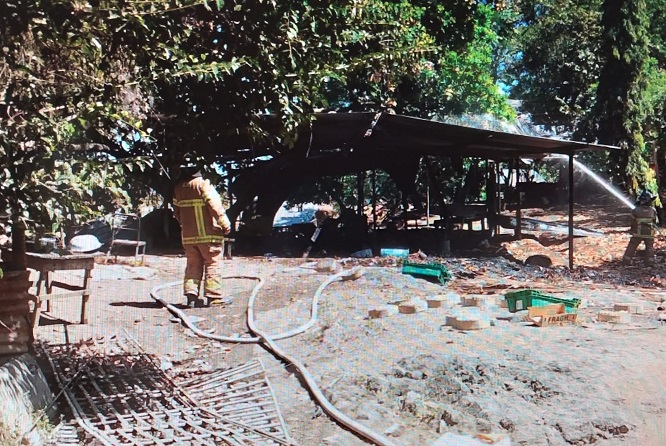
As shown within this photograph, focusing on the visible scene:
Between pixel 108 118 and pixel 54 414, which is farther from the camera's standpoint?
pixel 54 414

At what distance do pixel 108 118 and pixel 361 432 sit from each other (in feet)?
8.22

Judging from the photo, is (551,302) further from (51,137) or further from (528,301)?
(51,137)

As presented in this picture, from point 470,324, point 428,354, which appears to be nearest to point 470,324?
point 470,324

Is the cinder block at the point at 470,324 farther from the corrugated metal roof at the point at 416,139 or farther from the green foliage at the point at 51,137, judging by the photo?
the corrugated metal roof at the point at 416,139

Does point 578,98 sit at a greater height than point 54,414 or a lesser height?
greater

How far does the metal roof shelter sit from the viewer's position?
1358 cm

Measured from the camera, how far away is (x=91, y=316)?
8133 mm

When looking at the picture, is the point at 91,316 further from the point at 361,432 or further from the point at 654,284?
the point at 654,284

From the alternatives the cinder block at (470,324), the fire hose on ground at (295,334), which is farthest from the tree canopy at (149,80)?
the cinder block at (470,324)

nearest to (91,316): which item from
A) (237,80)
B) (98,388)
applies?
(98,388)

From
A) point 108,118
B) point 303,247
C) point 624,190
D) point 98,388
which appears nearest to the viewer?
point 108,118

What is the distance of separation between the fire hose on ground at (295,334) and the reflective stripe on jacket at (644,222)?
6.88 m

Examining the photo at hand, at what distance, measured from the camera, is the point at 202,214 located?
8.54m

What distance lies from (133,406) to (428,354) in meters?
2.62
